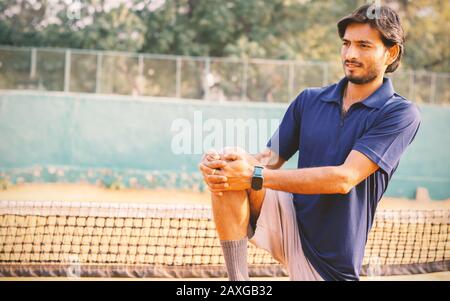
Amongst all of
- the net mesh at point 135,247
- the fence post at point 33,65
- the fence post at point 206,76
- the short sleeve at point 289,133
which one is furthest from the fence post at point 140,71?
the short sleeve at point 289,133

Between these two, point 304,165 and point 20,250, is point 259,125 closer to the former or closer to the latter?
point 20,250

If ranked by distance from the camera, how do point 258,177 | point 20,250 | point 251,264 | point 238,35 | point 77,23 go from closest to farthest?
point 258,177
point 251,264
point 20,250
point 77,23
point 238,35

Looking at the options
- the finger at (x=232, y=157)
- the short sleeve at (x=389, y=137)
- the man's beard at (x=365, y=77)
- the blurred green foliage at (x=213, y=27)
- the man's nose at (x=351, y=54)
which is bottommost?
the finger at (x=232, y=157)

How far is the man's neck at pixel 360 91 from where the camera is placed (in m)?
2.22

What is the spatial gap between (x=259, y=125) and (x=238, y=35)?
368 cm

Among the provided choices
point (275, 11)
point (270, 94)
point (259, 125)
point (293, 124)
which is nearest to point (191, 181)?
point (259, 125)

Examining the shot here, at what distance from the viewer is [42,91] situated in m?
9.33

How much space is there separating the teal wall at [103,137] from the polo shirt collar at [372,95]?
271 inches

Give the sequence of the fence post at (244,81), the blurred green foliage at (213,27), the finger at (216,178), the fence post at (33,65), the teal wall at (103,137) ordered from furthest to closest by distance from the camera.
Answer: the blurred green foliage at (213,27) < the fence post at (244,81) < the fence post at (33,65) < the teal wall at (103,137) < the finger at (216,178)

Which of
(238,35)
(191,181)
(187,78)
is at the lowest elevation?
(191,181)

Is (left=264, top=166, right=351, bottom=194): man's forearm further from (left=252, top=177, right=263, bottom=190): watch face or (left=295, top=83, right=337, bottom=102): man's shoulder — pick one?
(left=295, top=83, right=337, bottom=102): man's shoulder

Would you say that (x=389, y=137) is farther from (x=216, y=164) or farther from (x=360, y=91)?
(x=216, y=164)

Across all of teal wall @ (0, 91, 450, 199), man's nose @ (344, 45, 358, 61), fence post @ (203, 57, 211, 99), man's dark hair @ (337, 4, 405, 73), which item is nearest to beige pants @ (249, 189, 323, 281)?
man's nose @ (344, 45, 358, 61)

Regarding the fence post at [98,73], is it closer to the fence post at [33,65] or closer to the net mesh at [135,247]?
the fence post at [33,65]
